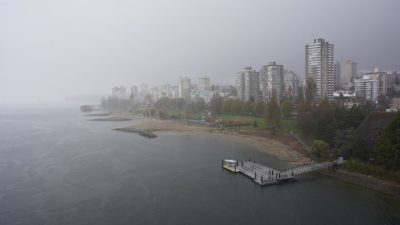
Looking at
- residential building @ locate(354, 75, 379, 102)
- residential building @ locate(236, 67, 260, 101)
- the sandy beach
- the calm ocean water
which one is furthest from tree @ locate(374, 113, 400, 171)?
residential building @ locate(236, 67, 260, 101)

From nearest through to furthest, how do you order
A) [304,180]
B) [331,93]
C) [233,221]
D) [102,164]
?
[233,221]
[304,180]
[102,164]
[331,93]

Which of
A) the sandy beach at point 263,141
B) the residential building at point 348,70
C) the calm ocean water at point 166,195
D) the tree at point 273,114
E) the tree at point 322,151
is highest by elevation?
the residential building at point 348,70

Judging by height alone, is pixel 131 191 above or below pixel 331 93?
below

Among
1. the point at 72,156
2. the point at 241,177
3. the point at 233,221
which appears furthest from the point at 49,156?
the point at 233,221

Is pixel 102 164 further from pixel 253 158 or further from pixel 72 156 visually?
pixel 253 158

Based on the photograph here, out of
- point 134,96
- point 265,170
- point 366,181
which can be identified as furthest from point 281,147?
point 134,96

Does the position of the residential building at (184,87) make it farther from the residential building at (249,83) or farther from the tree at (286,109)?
the tree at (286,109)

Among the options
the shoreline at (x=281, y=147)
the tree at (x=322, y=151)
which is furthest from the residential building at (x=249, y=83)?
the tree at (x=322, y=151)
